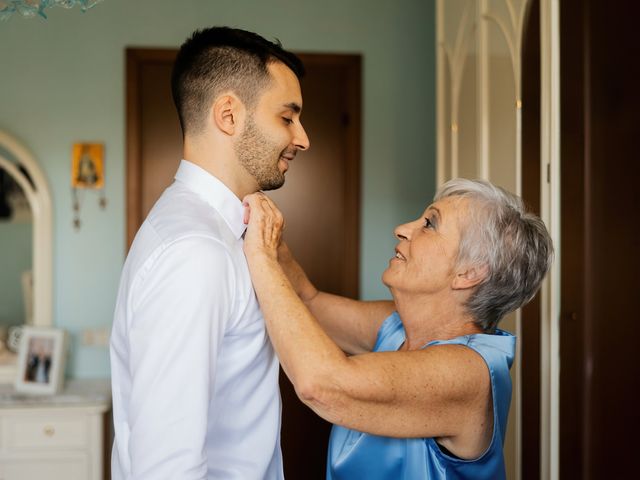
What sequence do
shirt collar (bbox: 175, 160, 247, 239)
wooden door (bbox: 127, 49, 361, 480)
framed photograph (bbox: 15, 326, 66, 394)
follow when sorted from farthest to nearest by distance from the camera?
wooden door (bbox: 127, 49, 361, 480) → framed photograph (bbox: 15, 326, 66, 394) → shirt collar (bbox: 175, 160, 247, 239)

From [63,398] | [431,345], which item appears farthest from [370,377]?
[63,398]

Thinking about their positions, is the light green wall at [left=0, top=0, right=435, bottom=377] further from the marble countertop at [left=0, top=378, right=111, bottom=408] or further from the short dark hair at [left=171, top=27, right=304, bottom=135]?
the short dark hair at [left=171, top=27, right=304, bottom=135]

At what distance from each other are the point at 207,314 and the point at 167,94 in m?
2.46

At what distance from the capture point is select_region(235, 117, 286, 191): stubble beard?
1310 millimetres

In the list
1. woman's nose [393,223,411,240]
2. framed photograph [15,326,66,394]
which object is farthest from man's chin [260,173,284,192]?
framed photograph [15,326,66,394]

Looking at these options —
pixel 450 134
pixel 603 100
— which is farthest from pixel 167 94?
pixel 603 100

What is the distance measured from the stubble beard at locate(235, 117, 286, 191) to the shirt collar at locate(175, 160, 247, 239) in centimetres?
6

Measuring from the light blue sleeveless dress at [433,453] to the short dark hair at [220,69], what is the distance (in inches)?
24.1

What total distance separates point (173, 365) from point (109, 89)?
2.55 meters

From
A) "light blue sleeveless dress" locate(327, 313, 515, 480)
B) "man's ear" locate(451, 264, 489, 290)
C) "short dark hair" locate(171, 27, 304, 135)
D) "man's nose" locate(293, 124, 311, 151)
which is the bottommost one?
"light blue sleeveless dress" locate(327, 313, 515, 480)

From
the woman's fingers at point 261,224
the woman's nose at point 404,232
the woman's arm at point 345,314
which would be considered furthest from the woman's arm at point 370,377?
the woman's arm at point 345,314

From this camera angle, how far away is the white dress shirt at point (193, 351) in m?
1.07

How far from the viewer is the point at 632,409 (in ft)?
5.50

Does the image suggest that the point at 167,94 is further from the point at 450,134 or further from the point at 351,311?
the point at 351,311
